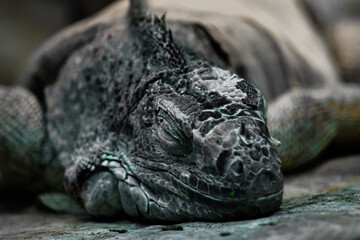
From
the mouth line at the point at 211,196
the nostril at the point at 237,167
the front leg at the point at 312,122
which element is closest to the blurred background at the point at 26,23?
the front leg at the point at 312,122

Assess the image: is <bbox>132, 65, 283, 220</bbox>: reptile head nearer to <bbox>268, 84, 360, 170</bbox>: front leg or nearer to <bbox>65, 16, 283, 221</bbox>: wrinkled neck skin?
<bbox>65, 16, 283, 221</bbox>: wrinkled neck skin

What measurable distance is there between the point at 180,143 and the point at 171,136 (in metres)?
0.10

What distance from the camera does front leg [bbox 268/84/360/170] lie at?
12.6 feet

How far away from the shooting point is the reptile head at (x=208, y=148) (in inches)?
85.7

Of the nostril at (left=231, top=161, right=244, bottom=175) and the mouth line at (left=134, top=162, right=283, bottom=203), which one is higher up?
the nostril at (left=231, top=161, right=244, bottom=175)

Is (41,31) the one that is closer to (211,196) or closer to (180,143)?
(180,143)

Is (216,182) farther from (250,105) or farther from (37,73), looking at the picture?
(37,73)

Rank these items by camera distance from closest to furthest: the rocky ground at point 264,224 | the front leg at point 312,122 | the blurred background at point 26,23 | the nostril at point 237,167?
the rocky ground at point 264,224
the nostril at point 237,167
the front leg at point 312,122
the blurred background at point 26,23

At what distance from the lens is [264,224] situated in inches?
79.2

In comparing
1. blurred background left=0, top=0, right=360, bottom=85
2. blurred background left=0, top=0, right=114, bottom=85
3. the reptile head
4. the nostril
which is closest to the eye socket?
the reptile head

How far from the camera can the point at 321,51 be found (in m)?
A: 7.18

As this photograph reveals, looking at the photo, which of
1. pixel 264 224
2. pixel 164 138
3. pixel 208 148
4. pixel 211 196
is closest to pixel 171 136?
pixel 164 138

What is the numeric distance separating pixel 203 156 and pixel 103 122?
1207mm

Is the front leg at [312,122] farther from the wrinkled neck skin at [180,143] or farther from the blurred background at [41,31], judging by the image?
the blurred background at [41,31]
